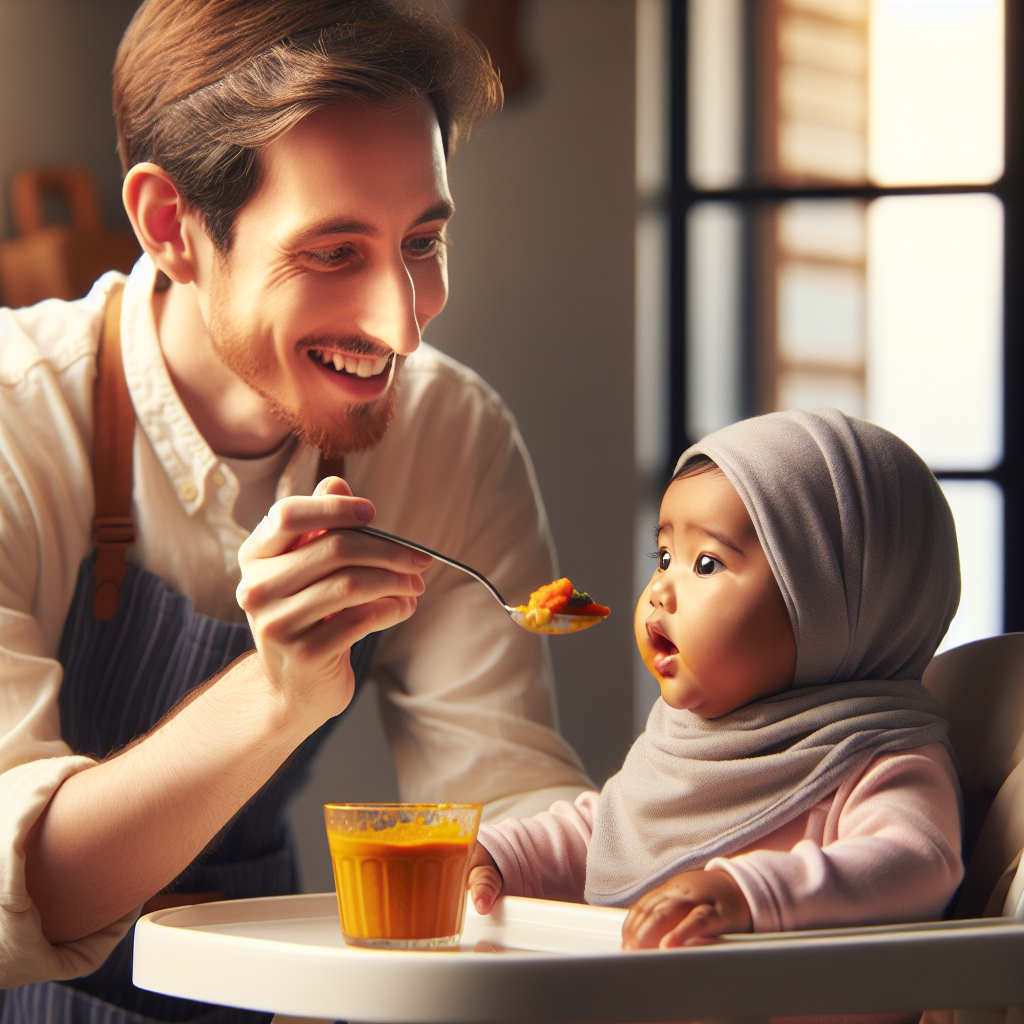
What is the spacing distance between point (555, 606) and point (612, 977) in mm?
380

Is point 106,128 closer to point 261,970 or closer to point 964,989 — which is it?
point 261,970

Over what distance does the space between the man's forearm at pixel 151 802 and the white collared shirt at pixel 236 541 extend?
0.04 m

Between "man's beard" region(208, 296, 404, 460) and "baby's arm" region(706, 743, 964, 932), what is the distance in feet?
2.85

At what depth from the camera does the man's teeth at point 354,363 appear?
4.83ft

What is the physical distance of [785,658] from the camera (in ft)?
3.08

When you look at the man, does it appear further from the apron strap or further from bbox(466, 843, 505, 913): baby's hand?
bbox(466, 843, 505, 913): baby's hand

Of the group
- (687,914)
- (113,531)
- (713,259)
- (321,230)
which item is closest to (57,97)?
(321,230)

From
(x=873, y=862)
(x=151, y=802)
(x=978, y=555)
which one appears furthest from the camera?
(x=978, y=555)

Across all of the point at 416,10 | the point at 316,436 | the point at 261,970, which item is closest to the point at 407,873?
the point at 261,970

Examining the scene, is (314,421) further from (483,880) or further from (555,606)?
(483,880)

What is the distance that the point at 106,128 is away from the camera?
74.1 inches

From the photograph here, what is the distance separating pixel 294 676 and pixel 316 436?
0.54 meters

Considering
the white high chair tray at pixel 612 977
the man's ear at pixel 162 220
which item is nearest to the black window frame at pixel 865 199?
the man's ear at pixel 162 220

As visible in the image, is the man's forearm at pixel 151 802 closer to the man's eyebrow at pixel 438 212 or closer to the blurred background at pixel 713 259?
the man's eyebrow at pixel 438 212
